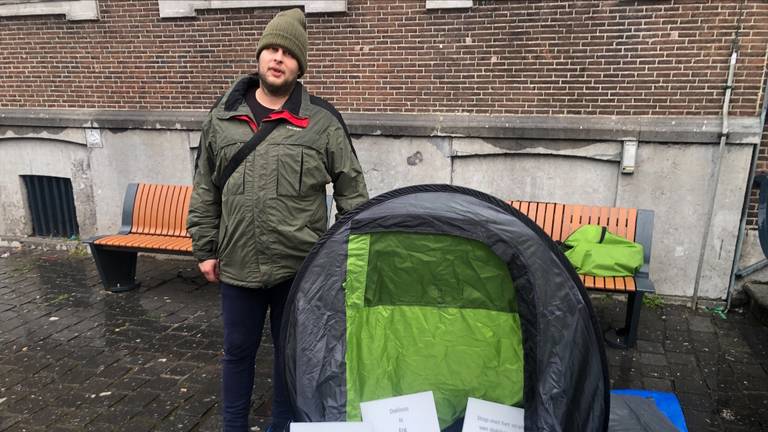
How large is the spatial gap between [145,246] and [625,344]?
438 cm

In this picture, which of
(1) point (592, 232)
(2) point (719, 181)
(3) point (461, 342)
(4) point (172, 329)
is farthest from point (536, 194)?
(4) point (172, 329)

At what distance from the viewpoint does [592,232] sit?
4711 millimetres

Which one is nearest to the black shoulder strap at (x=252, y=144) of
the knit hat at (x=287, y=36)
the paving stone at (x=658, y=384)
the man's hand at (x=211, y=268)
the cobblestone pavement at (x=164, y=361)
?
the knit hat at (x=287, y=36)

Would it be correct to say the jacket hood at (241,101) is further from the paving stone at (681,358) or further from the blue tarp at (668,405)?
the paving stone at (681,358)

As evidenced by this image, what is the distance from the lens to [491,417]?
7.93 ft

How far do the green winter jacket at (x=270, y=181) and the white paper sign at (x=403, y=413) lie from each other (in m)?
0.74

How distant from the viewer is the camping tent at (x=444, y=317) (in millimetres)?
2189

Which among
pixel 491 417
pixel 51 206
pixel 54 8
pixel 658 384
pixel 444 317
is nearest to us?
pixel 491 417

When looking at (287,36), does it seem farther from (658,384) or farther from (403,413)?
(658,384)

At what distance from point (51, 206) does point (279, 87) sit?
6.31m

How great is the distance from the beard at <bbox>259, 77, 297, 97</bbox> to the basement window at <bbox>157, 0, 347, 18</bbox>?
3536 millimetres

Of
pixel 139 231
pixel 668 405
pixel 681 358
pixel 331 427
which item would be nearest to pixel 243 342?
pixel 331 427

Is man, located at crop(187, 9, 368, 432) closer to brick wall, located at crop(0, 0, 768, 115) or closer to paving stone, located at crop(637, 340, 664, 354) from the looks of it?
paving stone, located at crop(637, 340, 664, 354)

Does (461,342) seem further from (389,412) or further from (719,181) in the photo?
(719,181)
